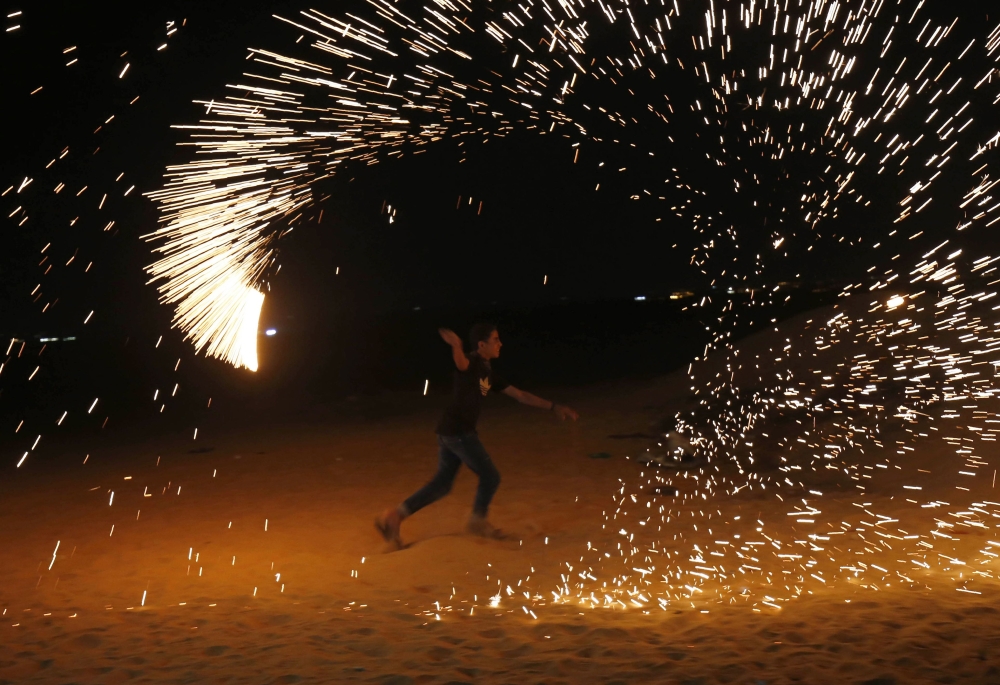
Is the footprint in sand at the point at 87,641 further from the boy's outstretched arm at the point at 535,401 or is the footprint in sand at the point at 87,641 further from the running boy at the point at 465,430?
the boy's outstretched arm at the point at 535,401

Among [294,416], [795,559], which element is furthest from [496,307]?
[795,559]

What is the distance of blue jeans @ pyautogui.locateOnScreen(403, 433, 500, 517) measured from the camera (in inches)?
237

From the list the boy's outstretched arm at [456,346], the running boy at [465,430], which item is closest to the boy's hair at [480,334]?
the running boy at [465,430]

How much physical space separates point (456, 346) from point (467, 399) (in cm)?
38

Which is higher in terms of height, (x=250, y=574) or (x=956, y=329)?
(x=956, y=329)

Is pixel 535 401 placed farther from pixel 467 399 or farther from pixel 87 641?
pixel 87 641

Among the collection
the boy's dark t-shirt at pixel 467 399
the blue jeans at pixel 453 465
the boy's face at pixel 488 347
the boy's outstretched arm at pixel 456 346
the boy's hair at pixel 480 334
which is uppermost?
the boy's hair at pixel 480 334

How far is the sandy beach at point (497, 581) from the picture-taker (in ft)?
13.1

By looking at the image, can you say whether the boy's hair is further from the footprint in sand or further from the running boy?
the footprint in sand

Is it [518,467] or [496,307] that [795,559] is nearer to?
[518,467]

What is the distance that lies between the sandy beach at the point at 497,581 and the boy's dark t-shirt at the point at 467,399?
83 cm

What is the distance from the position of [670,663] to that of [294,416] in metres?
12.9

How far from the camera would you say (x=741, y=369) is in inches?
614

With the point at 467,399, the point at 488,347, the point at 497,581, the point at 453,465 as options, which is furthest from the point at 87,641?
the point at 488,347
